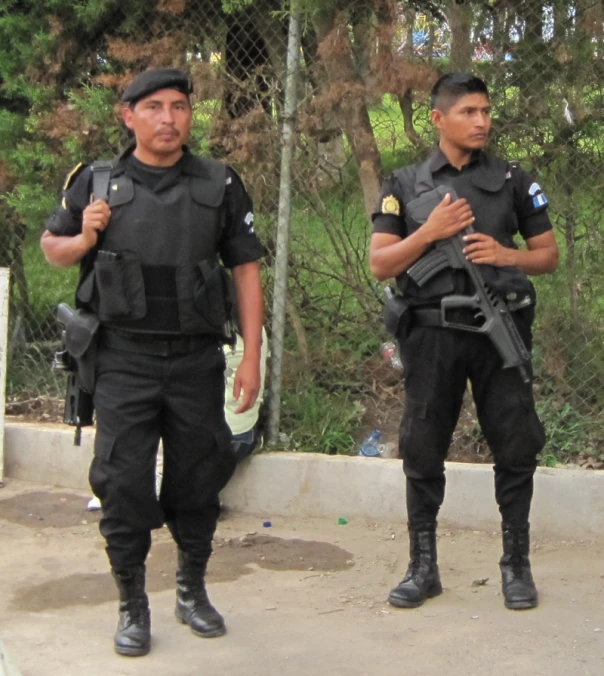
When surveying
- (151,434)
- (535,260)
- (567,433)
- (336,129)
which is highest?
(336,129)

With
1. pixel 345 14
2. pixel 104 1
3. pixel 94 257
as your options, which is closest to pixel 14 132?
pixel 104 1

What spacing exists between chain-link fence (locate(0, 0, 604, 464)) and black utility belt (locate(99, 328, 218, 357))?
71.9 inches

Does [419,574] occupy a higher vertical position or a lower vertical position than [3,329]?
lower

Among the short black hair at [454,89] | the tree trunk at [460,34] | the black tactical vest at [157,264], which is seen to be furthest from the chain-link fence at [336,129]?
the black tactical vest at [157,264]

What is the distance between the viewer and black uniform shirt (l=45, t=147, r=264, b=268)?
149 inches

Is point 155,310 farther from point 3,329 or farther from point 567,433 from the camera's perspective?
point 3,329

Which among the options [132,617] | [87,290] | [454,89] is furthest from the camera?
[454,89]

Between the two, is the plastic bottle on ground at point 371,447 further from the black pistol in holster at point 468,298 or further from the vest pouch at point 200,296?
the vest pouch at point 200,296

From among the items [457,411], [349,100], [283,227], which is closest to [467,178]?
[457,411]

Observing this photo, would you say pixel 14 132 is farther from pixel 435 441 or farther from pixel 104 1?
pixel 435 441

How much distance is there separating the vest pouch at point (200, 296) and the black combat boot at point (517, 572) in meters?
1.40

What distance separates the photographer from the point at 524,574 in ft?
14.0

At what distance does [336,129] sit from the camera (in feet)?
18.2

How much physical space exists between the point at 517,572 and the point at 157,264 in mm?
1808
